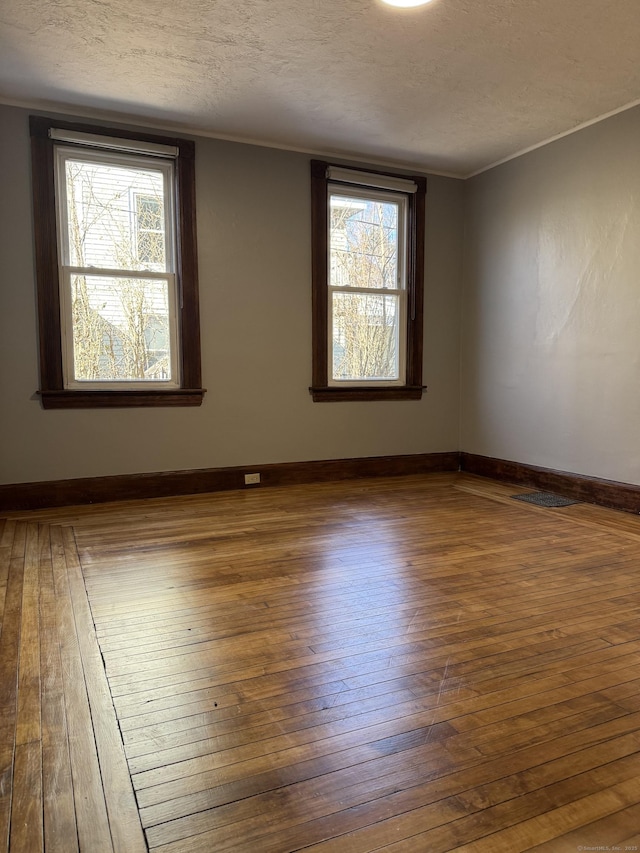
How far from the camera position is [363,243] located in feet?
16.5

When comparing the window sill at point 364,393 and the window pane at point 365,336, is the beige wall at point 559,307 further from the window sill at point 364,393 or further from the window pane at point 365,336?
the window pane at point 365,336

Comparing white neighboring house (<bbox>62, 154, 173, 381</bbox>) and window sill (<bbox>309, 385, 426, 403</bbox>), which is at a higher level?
white neighboring house (<bbox>62, 154, 173, 381</bbox>)

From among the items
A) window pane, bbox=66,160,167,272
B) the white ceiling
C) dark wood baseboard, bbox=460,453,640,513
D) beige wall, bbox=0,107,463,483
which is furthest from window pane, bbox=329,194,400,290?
dark wood baseboard, bbox=460,453,640,513

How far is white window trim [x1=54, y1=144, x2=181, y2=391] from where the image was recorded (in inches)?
158

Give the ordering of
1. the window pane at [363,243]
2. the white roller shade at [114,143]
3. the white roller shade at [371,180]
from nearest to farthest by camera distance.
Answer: the white roller shade at [114,143]
the white roller shade at [371,180]
the window pane at [363,243]

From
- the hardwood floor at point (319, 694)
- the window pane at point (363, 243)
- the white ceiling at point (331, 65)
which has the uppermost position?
the white ceiling at point (331, 65)

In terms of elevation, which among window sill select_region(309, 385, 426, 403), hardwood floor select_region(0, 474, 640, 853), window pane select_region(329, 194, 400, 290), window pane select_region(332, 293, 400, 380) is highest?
window pane select_region(329, 194, 400, 290)

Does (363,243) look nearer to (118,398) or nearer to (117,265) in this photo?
(117,265)

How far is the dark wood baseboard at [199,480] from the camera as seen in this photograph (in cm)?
405

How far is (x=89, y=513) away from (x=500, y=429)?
3446mm

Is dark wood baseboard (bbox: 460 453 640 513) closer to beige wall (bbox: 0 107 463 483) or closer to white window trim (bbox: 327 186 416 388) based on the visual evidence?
beige wall (bbox: 0 107 463 483)

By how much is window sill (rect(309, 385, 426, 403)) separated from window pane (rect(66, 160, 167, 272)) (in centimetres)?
163

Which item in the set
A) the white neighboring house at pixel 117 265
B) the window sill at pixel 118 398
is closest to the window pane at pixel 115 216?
the white neighboring house at pixel 117 265

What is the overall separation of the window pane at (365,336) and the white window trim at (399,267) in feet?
0.11
